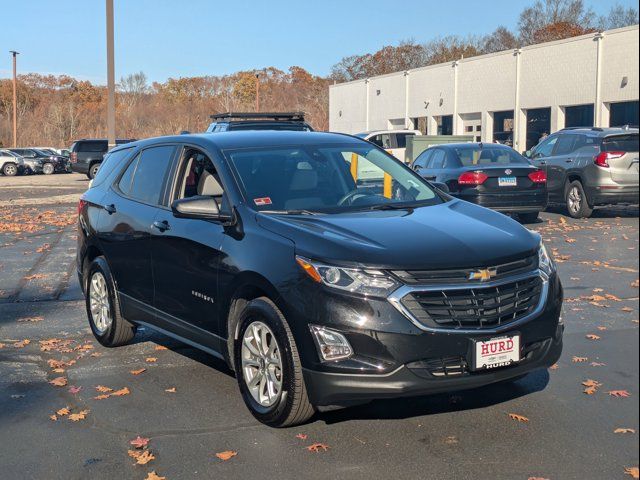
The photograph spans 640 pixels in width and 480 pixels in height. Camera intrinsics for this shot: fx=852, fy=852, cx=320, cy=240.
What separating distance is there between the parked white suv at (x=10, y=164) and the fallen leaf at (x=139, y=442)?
51.9 m

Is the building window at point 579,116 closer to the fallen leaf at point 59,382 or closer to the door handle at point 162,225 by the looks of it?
the door handle at point 162,225

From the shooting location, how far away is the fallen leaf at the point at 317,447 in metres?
4.64

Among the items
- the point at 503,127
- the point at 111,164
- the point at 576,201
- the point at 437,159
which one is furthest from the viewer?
the point at 503,127

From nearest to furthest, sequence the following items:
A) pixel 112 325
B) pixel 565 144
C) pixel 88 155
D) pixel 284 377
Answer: pixel 284 377, pixel 112 325, pixel 565 144, pixel 88 155

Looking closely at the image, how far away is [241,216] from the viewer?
536 cm

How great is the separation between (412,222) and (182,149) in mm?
2104

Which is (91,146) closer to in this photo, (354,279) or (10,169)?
(10,169)

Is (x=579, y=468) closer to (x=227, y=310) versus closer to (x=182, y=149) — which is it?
(x=227, y=310)

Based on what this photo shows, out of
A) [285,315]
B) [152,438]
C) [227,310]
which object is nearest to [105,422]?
[152,438]

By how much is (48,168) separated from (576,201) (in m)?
44.8

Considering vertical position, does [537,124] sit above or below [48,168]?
above

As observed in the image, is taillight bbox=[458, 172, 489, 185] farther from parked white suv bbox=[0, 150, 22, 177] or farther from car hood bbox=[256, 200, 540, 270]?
parked white suv bbox=[0, 150, 22, 177]

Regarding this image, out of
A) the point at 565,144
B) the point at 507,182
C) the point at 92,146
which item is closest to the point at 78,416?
the point at 507,182

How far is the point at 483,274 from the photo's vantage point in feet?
14.8
